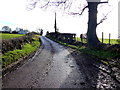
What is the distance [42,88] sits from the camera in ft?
13.6

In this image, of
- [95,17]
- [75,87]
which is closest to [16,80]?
[75,87]

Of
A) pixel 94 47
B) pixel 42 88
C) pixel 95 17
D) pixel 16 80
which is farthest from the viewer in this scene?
pixel 95 17

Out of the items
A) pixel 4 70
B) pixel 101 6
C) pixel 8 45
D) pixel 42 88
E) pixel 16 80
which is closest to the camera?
pixel 42 88

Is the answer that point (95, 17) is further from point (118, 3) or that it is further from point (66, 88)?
point (66, 88)

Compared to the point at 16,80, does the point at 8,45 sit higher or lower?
higher

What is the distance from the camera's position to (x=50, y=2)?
1535 cm

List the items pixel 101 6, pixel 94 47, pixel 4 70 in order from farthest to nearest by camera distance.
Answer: pixel 101 6, pixel 94 47, pixel 4 70

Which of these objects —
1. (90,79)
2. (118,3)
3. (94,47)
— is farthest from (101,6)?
(90,79)

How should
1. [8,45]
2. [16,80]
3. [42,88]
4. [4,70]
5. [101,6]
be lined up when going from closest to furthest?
[42,88] < [16,80] < [4,70] < [8,45] < [101,6]

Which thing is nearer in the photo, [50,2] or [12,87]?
[12,87]

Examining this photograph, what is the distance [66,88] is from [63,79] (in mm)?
857

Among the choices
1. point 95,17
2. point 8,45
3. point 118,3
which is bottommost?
point 8,45

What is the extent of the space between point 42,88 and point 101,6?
15329 millimetres

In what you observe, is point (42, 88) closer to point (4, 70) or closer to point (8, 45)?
point (4, 70)
